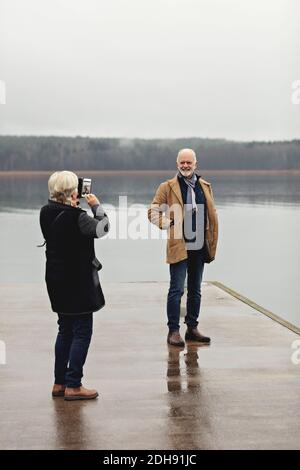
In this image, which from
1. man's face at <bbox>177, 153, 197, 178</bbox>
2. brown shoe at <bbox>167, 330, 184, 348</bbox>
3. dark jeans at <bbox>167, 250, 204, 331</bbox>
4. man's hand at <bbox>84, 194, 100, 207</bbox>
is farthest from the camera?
brown shoe at <bbox>167, 330, 184, 348</bbox>

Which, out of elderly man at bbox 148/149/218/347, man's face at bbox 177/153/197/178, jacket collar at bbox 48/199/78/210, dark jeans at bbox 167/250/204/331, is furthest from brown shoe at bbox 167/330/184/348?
jacket collar at bbox 48/199/78/210

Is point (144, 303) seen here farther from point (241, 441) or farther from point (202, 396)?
point (241, 441)

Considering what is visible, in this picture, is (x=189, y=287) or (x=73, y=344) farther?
(x=189, y=287)

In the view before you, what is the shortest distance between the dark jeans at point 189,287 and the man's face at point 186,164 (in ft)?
1.72

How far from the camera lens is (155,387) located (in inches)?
178

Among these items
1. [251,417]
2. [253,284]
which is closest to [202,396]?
[251,417]

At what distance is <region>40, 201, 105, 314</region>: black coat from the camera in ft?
13.3

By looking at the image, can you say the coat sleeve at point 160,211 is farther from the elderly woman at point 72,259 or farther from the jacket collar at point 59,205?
the jacket collar at point 59,205

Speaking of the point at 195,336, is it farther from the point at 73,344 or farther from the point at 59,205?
the point at 59,205

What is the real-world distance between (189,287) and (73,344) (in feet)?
5.12

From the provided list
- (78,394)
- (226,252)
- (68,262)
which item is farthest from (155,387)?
(226,252)

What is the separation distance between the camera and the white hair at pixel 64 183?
4.02m

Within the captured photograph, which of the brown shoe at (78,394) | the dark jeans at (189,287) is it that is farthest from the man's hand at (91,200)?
the dark jeans at (189,287)

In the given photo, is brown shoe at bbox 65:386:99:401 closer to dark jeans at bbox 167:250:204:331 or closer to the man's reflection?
the man's reflection
